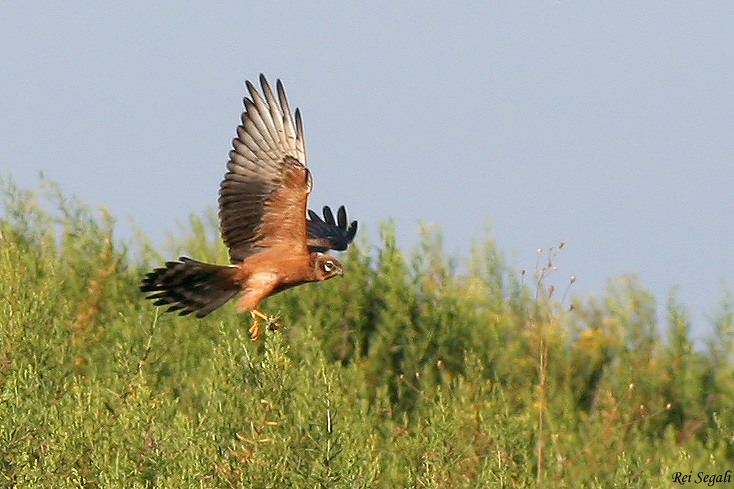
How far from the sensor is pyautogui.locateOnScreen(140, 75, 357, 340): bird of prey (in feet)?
28.1

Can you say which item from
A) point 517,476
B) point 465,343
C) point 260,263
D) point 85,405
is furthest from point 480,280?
point 85,405

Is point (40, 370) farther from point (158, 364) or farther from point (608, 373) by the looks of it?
point (608, 373)

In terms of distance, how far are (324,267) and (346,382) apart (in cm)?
162

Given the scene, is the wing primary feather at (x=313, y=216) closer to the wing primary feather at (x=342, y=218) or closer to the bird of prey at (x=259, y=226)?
the wing primary feather at (x=342, y=218)

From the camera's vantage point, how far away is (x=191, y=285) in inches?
337

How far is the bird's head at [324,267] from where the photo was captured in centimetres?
891

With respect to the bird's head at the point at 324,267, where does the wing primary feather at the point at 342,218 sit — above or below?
above

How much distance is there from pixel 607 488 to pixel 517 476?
0.70 m

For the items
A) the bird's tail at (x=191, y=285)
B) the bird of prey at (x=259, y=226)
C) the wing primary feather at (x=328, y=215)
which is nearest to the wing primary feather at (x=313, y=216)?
the wing primary feather at (x=328, y=215)

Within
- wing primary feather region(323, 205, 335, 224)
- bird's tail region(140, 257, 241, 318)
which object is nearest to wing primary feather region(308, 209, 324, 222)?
wing primary feather region(323, 205, 335, 224)

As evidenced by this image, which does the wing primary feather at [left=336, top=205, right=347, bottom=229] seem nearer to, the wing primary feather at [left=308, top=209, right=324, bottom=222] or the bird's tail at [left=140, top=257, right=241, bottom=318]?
the wing primary feather at [left=308, top=209, right=324, bottom=222]

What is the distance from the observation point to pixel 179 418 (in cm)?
658

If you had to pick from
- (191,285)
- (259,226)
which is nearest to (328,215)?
(259,226)

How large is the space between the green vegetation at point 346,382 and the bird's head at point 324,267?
1.20ft
